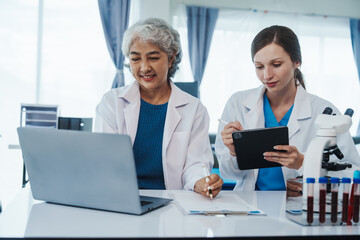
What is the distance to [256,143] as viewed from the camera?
4.33 ft

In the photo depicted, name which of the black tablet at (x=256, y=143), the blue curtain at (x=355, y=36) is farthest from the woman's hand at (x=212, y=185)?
the blue curtain at (x=355, y=36)

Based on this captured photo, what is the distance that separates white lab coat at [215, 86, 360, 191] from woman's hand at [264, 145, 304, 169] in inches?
12.2

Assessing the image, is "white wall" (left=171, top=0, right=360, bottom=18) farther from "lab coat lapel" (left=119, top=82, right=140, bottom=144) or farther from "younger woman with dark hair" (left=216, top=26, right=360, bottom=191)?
"lab coat lapel" (left=119, top=82, right=140, bottom=144)

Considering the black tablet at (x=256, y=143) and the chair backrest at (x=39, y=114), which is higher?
the black tablet at (x=256, y=143)

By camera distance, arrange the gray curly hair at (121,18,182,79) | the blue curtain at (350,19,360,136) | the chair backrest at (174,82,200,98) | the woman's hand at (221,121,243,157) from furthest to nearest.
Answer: the blue curtain at (350,19,360,136)
the chair backrest at (174,82,200,98)
the gray curly hair at (121,18,182,79)
the woman's hand at (221,121,243,157)

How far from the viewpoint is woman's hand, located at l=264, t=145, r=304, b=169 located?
1.29 meters

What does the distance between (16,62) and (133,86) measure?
330 centimetres

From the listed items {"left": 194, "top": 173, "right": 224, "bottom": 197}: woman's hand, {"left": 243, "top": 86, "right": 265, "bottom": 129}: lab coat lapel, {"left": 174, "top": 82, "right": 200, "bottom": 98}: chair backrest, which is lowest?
{"left": 194, "top": 173, "right": 224, "bottom": 197}: woman's hand

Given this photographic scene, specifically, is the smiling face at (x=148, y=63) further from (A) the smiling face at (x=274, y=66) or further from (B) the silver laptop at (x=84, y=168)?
(B) the silver laptop at (x=84, y=168)

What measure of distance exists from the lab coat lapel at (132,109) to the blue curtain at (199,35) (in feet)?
10.7

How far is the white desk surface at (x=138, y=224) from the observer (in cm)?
85

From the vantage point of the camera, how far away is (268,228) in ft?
3.03

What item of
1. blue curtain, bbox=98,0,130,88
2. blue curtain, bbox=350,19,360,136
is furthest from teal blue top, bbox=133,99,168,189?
blue curtain, bbox=350,19,360,136

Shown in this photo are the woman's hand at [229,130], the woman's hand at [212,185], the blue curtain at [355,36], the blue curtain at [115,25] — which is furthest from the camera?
the blue curtain at [355,36]
